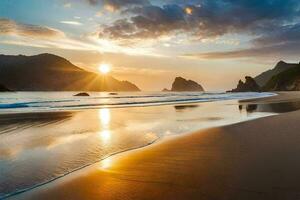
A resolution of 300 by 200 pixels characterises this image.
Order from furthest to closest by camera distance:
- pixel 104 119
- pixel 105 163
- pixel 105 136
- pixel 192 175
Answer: pixel 104 119 < pixel 105 136 < pixel 105 163 < pixel 192 175

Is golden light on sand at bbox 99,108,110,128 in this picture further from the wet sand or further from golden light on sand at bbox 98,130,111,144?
the wet sand

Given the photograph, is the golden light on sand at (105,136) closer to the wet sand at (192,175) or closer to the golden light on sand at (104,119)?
the wet sand at (192,175)

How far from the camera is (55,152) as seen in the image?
9.84m

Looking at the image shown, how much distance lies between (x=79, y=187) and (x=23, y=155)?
3.98 meters

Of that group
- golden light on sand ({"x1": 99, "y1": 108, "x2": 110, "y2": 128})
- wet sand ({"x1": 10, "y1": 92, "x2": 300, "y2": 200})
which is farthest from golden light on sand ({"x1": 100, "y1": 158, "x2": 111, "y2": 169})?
golden light on sand ({"x1": 99, "y1": 108, "x2": 110, "y2": 128})

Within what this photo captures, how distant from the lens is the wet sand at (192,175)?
5625 millimetres

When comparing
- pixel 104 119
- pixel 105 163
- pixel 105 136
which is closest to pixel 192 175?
pixel 105 163

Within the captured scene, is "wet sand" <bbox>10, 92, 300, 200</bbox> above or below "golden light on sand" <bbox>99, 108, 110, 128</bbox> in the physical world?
above

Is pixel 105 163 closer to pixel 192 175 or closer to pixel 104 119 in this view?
pixel 192 175

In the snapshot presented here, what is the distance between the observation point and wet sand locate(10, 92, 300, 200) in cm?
562

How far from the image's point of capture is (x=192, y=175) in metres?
6.80

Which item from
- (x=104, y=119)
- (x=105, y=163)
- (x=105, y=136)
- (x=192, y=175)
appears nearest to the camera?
(x=192, y=175)

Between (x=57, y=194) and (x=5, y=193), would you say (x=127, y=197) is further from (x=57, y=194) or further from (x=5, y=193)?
(x=5, y=193)

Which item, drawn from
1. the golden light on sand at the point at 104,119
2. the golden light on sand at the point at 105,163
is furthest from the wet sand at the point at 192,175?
the golden light on sand at the point at 104,119
